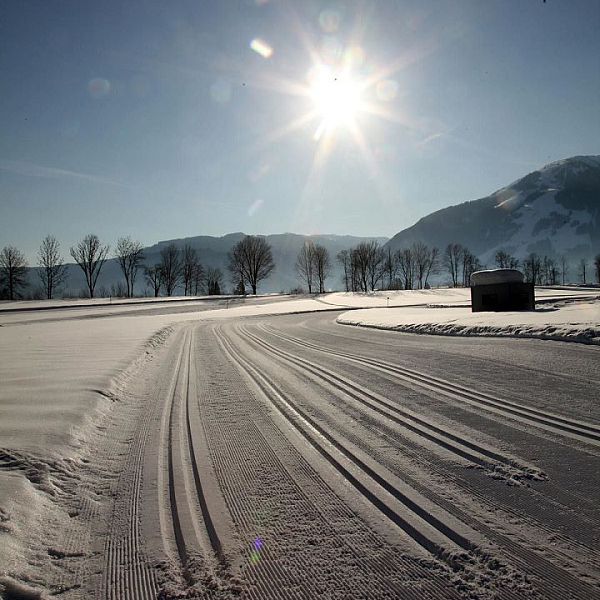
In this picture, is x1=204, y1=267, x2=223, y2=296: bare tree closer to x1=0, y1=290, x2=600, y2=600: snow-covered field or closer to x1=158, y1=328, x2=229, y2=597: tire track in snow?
x1=0, y1=290, x2=600, y2=600: snow-covered field

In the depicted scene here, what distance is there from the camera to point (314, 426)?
4.75m

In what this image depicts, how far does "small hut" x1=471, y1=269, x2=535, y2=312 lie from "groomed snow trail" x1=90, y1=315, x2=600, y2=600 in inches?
755

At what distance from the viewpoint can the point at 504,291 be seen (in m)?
23.2

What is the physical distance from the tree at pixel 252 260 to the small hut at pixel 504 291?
186ft

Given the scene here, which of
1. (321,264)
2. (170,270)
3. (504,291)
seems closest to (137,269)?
(170,270)

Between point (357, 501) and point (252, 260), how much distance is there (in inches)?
2999

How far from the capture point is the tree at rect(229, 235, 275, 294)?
255 feet

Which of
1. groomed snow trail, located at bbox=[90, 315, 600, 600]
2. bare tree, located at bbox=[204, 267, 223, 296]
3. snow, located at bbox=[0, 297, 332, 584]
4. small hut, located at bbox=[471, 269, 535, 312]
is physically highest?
bare tree, located at bbox=[204, 267, 223, 296]

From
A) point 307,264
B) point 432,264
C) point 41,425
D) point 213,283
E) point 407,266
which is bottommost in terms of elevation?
point 41,425

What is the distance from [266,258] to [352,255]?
21888 mm

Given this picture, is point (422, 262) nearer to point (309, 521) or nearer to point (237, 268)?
point (237, 268)

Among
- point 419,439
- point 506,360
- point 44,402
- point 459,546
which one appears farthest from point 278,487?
point 506,360

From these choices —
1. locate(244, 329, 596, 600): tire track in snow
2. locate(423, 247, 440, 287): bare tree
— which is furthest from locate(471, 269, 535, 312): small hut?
locate(423, 247, 440, 287): bare tree

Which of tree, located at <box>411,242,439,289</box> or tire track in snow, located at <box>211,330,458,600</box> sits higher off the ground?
tree, located at <box>411,242,439,289</box>
